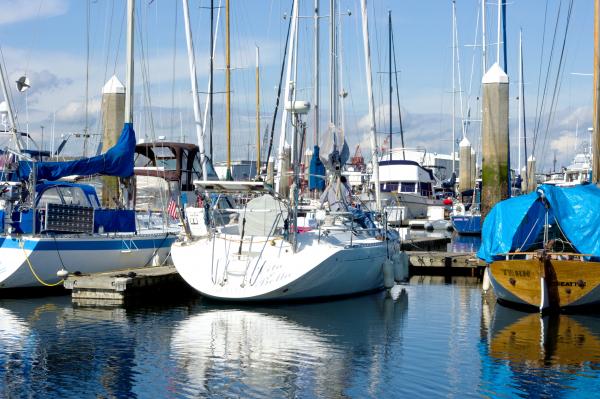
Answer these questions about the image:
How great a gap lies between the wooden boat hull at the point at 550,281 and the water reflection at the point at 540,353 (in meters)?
0.37

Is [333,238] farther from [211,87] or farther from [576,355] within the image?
[211,87]

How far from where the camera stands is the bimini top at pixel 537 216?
20.6 metres

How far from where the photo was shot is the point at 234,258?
20.6 meters

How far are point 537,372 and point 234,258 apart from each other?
26.7 ft

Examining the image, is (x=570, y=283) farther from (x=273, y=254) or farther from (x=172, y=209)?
(x=172, y=209)

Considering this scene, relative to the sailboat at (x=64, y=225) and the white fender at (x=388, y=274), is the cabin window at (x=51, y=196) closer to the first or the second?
the sailboat at (x=64, y=225)

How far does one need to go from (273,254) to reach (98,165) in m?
6.18

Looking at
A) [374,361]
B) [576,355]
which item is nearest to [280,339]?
[374,361]

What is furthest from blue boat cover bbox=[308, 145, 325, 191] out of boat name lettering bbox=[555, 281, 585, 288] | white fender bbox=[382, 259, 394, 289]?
boat name lettering bbox=[555, 281, 585, 288]

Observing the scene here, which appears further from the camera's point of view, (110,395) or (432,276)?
(432,276)

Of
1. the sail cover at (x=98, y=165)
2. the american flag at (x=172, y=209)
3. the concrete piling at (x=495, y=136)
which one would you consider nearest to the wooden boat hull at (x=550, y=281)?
the sail cover at (x=98, y=165)

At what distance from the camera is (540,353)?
16.2 meters

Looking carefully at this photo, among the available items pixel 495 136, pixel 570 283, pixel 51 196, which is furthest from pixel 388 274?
pixel 495 136

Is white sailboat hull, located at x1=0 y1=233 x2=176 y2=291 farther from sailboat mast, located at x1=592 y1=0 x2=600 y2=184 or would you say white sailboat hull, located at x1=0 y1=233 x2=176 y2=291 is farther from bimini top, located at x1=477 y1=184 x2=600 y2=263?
sailboat mast, located at x1=592 y1=0 x2=600 y2=184
